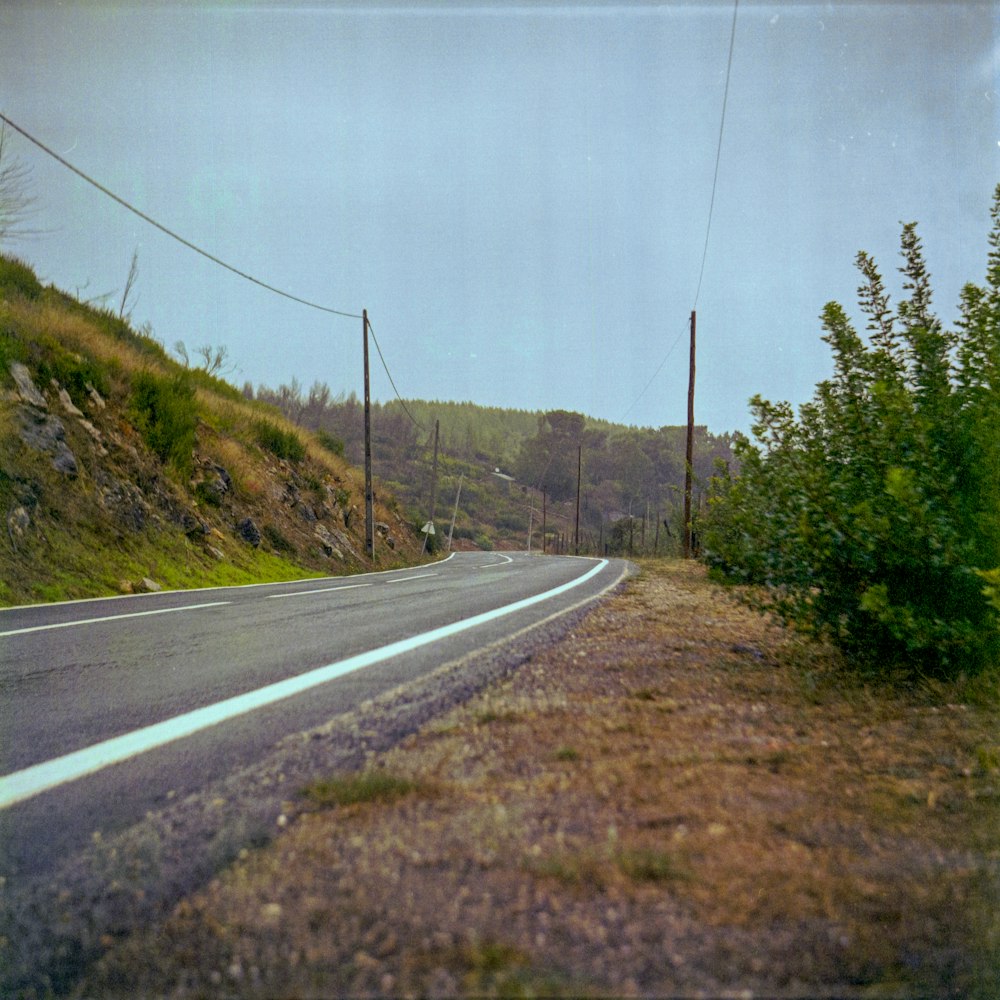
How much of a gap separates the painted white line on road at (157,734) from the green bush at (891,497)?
2451mm

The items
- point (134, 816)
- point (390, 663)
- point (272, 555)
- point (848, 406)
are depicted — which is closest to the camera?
point (134, 816)

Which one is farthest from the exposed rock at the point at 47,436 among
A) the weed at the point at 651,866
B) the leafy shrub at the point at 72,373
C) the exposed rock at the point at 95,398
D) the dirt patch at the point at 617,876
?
the weed at the point at 651,866

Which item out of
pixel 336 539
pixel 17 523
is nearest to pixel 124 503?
pixel 17 523

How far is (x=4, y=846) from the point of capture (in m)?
1.77

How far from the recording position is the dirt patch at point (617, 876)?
1.23 metres

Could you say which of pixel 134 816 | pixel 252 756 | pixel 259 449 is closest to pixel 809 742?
pixel 252 756

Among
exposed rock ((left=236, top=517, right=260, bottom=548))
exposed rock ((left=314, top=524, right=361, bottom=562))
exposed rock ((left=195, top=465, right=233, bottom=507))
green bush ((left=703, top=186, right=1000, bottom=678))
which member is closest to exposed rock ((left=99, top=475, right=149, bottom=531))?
exposed rock ((left=195, top=465, right=233, bottom=507))

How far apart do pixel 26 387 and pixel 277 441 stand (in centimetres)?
1073

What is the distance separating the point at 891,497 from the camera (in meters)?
3.60

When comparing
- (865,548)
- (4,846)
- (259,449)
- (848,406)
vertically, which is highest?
(259,449)

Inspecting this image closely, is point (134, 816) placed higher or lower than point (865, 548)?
lower

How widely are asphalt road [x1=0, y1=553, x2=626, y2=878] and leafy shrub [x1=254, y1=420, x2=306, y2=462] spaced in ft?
48.0

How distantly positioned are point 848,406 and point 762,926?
3.50 metres

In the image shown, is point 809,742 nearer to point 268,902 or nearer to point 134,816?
point 268,902
